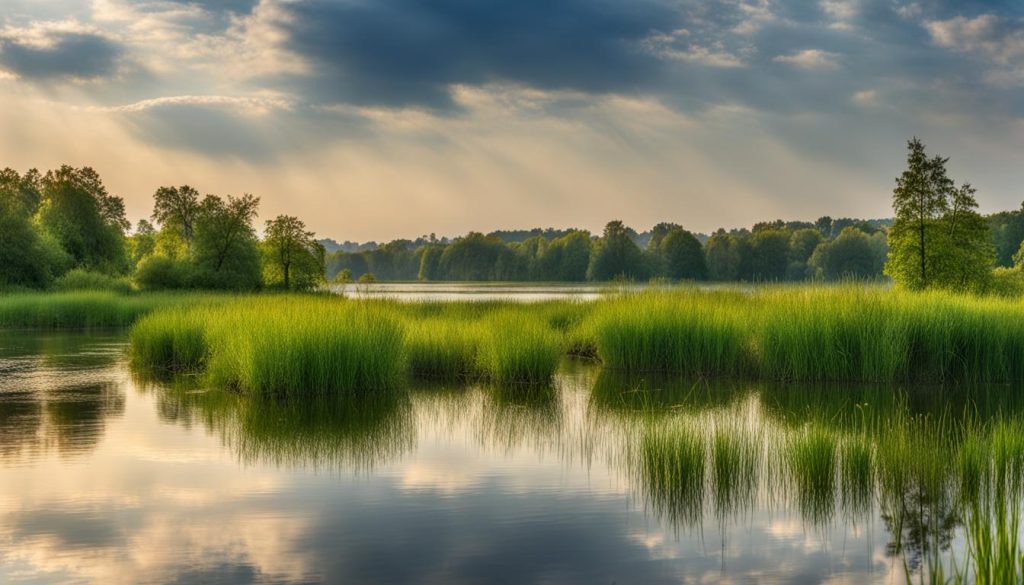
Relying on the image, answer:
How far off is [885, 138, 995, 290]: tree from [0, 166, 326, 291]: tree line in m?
37.1

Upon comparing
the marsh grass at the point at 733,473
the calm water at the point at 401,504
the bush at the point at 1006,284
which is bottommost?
the calm water at the point at 401,504

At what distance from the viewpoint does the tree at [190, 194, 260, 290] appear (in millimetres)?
53531

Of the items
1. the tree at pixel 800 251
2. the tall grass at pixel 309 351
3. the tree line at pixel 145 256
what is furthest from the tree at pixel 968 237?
the tree at pixel 800 251

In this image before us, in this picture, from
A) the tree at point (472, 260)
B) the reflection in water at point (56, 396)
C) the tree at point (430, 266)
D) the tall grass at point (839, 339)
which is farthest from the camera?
the tree at point (430, 266)

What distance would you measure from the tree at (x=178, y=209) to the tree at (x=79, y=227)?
8185mm

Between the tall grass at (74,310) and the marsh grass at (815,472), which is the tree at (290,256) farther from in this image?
the marsh grass at (815,472)

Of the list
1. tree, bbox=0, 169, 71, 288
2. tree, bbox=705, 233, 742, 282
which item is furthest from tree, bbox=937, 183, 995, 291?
tree, bbox=705, 233, 742, 282

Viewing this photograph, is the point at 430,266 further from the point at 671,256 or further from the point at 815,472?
the point at 815,472

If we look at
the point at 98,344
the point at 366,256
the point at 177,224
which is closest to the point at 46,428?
the point at 98,344

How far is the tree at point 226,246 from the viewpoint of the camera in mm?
53531

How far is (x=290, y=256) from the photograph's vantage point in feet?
196

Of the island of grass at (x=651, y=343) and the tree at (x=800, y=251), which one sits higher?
the tree at (x=800, y=251)

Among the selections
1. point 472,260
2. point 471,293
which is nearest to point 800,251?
point 471,293

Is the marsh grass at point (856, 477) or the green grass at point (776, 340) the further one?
the green grass at point (776, 340)
